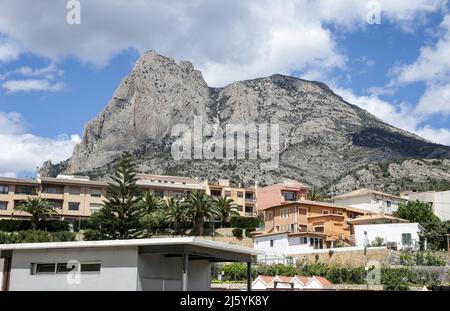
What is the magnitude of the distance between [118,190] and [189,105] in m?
132

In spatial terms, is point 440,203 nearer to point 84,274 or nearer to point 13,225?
point 13,225

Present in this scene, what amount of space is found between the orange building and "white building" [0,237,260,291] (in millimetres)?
42136

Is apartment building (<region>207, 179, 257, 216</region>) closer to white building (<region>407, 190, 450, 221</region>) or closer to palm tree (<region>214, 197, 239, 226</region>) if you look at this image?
palm tree (<region>214, 197, 239, 226</region>)

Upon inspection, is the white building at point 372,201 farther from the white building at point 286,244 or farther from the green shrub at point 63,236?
the green shrub at point 63,236

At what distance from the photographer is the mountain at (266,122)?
14775 cm

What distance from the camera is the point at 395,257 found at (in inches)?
1972

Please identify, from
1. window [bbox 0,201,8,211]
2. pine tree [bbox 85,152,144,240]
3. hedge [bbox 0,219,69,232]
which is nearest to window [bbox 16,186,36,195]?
window [bbox 0,201,8,211]

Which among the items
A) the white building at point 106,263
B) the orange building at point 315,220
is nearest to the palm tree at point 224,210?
the orange building at point 315,220

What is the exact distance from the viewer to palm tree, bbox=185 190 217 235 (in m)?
68.9

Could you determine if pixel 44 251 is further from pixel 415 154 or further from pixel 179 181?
A: pixel 415 154

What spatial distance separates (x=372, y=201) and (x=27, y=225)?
4653cm

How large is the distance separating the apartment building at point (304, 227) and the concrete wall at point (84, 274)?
38.5 metres

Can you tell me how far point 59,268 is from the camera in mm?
21031
